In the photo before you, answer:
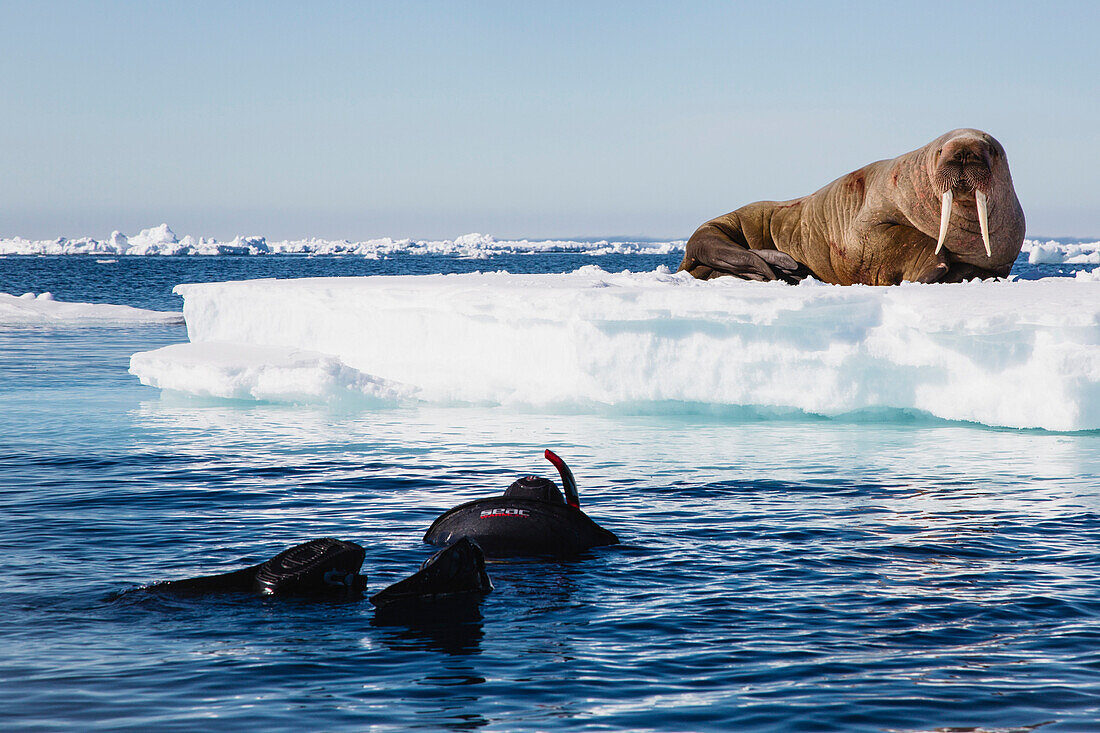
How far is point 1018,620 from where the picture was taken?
4988mm

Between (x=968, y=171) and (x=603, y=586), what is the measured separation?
817 centimetres

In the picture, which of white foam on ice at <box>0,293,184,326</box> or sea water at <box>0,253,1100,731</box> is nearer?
sea water at <box>0,253,1100,731</box>

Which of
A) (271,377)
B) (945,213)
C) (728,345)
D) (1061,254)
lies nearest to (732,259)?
(945,213)

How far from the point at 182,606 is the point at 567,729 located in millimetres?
2292

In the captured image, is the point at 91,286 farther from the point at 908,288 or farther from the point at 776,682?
the point at 776,682

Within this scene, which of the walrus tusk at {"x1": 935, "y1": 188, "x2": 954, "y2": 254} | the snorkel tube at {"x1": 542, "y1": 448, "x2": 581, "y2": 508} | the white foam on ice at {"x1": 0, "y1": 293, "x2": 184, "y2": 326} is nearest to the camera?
the snorkel tube at {"x1": 542, "y1": 448, "x2": 581, "y2": 508}

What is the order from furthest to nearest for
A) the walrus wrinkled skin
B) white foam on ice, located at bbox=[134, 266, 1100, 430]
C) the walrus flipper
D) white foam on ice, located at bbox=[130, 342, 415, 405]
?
the walrus flipper → white foam on ice, located at bbox=[130, 342, 415, 405] → the walrus wrinkled skin → white foam on ice, located at bbox=[134, 266, 1100, 430]

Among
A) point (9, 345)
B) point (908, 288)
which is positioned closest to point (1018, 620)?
point (908, 288)

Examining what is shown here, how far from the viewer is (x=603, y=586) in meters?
5.61

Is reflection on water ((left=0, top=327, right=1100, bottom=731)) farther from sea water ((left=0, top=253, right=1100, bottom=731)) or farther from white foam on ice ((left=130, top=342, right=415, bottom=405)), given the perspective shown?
white foam on ice ((left=130, top=342, right=415, bottom=405))

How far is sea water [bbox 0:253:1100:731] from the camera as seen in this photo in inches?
161

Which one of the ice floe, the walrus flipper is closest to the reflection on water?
the walrus flipper

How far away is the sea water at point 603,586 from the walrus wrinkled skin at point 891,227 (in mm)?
2688

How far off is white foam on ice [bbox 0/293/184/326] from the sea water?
17.2m
